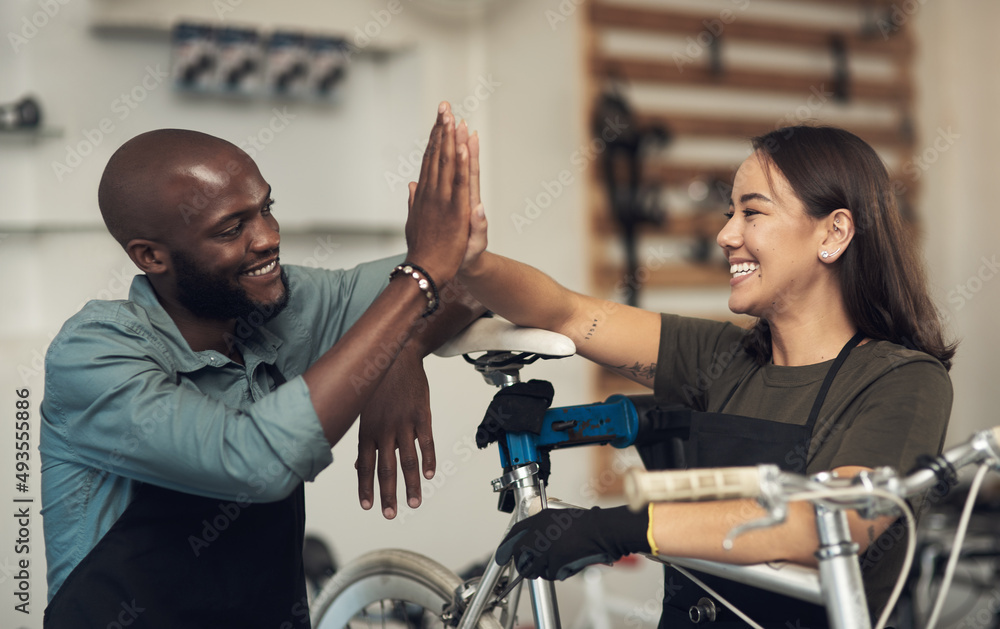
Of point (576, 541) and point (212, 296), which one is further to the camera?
point (212, 296)

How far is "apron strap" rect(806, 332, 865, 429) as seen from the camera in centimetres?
126

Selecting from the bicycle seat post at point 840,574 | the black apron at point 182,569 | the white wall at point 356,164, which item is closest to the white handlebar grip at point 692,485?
the bicycle seat post at point 840,574

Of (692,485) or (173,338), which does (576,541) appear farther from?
(173,338)

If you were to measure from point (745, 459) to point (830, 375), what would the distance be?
0.18 metres

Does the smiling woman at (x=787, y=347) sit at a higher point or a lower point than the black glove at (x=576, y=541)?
higher

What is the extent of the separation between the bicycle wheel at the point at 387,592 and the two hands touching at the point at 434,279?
271 mm

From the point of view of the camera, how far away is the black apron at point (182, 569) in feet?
3.84

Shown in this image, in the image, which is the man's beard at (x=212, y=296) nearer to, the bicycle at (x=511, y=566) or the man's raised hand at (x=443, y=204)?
the man's raised hand at (x=443, y=204)

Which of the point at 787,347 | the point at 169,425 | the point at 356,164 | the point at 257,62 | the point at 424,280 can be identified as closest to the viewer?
the point at 169,425

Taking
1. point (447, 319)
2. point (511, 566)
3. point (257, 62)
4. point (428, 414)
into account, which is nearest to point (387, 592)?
point (511, 566)

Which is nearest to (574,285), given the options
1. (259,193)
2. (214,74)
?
(214,74)

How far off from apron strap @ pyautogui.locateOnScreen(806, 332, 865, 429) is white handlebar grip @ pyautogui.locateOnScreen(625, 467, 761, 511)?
0.47 m

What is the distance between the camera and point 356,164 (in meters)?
3.04

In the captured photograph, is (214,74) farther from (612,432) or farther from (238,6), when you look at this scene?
(612,432)
